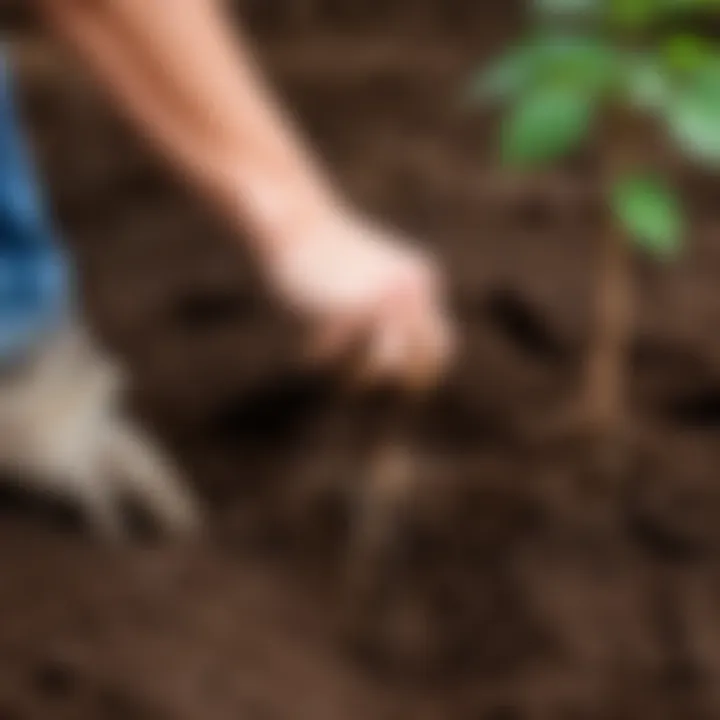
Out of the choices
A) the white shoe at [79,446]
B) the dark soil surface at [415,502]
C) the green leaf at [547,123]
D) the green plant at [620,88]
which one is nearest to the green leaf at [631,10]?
the green plant at [620,88]

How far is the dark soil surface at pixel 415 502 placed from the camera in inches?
35.0

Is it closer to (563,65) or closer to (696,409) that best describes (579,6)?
(563,65)

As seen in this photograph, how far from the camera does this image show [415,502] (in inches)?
41.7

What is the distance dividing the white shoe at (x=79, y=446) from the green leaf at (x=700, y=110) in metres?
0.46

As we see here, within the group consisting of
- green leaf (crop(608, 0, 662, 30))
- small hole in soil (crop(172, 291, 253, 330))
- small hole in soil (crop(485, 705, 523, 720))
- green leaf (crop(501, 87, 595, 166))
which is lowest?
small hole in soil (crop(485, 705, 523, 720))

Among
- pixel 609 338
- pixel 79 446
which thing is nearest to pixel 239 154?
pixel 79 446

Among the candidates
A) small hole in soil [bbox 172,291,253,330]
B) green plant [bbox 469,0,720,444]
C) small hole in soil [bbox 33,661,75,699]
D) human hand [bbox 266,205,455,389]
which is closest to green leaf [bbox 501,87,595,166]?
green plant [bbox 469,0,720,444]

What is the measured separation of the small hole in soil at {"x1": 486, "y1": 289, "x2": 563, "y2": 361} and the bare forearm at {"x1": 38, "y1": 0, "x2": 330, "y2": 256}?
0.43 m

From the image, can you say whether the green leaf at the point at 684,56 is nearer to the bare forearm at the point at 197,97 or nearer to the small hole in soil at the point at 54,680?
the bare forearm at the point at 197,97

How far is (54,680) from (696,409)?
56cm

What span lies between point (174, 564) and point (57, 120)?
2.53ft

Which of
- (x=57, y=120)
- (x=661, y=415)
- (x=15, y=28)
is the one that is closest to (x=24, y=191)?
(x=661, y=415)

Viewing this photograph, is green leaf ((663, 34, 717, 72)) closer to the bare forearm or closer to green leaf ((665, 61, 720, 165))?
green leaf ((665, 61, 720, 165))

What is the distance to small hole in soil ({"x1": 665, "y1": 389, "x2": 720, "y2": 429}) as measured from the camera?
1.16m
